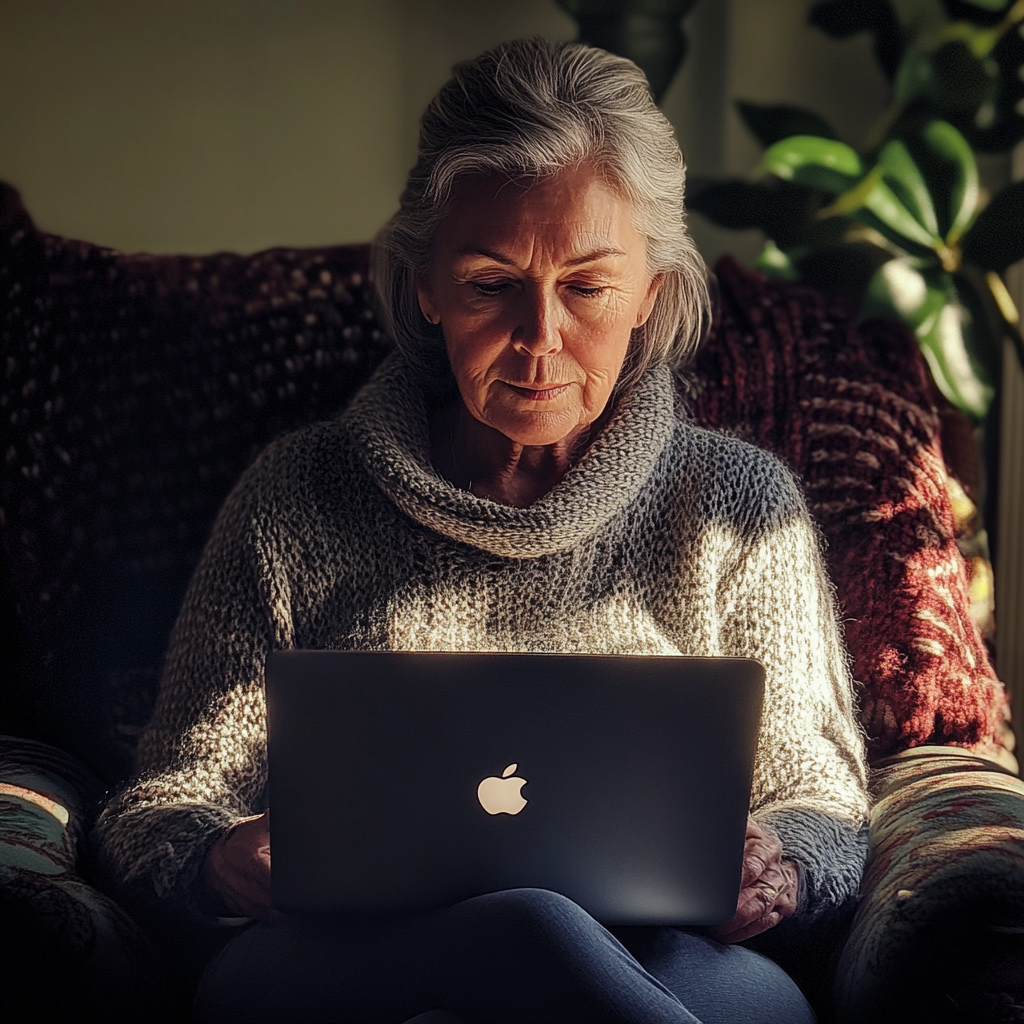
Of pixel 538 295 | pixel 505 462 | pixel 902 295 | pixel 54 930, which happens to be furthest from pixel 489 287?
pixel 902 295

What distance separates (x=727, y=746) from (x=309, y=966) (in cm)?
38

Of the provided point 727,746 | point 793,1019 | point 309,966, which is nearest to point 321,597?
point 309,966

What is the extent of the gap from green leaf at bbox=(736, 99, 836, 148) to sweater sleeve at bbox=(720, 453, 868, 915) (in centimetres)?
94

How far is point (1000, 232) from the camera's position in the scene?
69.7 inches

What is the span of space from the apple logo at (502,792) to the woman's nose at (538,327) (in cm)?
45

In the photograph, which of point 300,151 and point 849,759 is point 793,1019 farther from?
point 300,151

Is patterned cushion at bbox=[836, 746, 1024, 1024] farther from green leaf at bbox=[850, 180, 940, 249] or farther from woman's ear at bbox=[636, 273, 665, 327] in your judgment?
green leaf at bbox=[850, 180, 940, 249]

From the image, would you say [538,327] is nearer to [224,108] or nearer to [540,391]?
[540,391]

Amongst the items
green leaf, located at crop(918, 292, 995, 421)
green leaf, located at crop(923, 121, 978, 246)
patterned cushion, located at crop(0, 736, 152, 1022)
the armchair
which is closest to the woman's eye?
the armchair

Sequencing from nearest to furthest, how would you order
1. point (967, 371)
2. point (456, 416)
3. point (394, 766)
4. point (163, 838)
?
point (394, 766) → point (163, 838) → point (456, 416) → point (967, 371)

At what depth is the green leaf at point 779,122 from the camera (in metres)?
1.89

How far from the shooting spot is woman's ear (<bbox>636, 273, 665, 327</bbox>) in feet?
3.91

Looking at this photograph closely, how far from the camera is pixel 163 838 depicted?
97 cm

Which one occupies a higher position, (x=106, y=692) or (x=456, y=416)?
(x=456, y=416)
